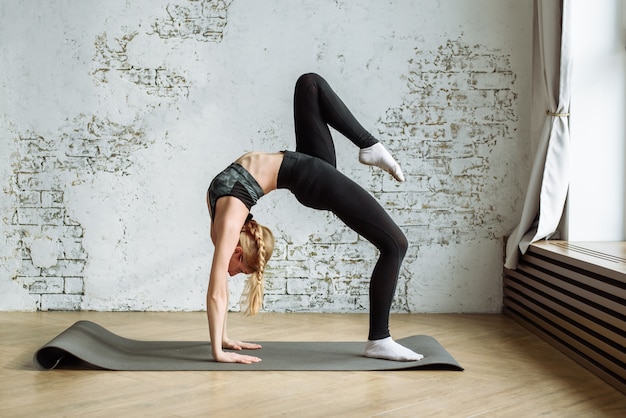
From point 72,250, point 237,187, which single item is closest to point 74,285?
point 72,250

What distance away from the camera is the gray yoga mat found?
386 centimetres

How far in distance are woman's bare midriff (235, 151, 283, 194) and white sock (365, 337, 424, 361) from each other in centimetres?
100

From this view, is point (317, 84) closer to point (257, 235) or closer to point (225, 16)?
point (257, 235)

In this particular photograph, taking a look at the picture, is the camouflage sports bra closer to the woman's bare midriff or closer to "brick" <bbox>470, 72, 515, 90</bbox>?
the woman's bare midriff

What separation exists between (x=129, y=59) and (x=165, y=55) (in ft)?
0.89

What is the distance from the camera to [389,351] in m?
4.04

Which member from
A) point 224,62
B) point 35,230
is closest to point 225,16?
point 224,62

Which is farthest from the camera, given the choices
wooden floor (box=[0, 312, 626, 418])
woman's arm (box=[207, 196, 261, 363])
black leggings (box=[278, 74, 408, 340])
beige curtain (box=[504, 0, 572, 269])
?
beige curtain (box=[504, 0, 572, 269])

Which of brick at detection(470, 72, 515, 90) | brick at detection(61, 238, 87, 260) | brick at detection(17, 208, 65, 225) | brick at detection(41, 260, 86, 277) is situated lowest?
brick at detection(41, 260, 86, 277)

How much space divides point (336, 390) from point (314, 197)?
1.06 meters

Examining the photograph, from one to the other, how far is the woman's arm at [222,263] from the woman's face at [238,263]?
18cm

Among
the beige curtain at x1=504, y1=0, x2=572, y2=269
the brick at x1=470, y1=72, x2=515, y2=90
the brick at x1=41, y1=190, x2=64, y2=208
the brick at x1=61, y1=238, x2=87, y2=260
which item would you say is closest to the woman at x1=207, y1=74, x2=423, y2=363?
the beige curtain at x1=504, y1=0, x2=572, y2=269

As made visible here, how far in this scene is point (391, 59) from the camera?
579 centimetres

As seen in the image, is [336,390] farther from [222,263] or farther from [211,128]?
[211,128]
